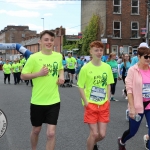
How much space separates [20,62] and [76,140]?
20021 mm

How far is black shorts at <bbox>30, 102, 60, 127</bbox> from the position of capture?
522 cm

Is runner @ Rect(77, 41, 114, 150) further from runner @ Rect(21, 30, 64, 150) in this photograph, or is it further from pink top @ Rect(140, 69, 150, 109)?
pink top @ Rect(140, 69, 150, 109)

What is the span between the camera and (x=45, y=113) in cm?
529

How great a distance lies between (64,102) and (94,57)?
7.65 metres

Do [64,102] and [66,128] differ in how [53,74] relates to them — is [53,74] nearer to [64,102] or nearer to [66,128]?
[66,128]

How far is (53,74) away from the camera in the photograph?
527 cm

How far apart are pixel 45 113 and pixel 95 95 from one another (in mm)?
793

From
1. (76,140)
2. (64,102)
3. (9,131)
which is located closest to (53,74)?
(76,140)

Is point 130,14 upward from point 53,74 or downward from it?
upward

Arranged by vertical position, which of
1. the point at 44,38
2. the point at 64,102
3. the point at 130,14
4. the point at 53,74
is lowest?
the point at 64,102

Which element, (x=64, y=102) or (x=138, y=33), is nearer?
(x=64, y=102)

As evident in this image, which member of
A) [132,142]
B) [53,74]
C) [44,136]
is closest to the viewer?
[53,74]

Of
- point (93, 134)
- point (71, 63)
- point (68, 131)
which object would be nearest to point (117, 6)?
point (71, 63)

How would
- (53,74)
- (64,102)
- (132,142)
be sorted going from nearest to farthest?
1. (53,74)
2. (132,142)
3. (64,102)
